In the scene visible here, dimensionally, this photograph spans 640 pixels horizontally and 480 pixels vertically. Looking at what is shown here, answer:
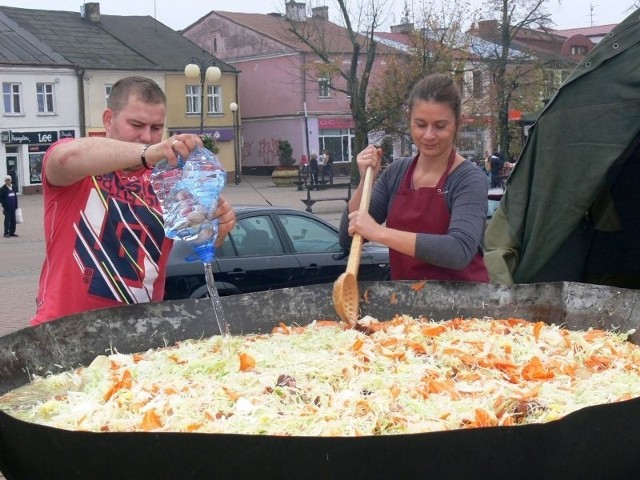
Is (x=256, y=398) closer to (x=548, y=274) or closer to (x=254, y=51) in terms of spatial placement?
(x=548, y=274)

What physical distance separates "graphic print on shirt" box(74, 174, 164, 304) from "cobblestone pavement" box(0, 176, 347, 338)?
1888 mm

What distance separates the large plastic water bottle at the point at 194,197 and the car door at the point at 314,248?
6003 mm

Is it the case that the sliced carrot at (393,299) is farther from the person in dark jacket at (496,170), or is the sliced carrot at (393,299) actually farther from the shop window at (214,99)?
the shop window at (214,99)

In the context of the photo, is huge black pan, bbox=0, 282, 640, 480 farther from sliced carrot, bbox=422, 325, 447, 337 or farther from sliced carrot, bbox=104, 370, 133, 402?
sliced carrot, bbox=422, 325, 447, 337

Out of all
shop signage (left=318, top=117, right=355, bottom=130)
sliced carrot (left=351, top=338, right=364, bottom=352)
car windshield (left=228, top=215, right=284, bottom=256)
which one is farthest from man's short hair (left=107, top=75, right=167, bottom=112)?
shop signage (left=318, top=117, right=355, bottom=130)

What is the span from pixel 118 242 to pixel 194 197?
0.52m

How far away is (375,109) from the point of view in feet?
99.7

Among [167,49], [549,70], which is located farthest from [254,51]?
[549,70]

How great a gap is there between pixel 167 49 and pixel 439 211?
46.5m

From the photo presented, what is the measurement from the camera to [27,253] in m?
19.0

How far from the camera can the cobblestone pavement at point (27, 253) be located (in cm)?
1116

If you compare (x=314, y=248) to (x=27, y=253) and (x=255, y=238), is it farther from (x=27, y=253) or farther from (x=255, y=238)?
(x=27, y=253)

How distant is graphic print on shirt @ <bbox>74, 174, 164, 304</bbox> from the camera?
301 cm

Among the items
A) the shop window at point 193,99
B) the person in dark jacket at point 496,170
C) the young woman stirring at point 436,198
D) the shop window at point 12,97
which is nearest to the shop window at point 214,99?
the shop window at point 193,99
